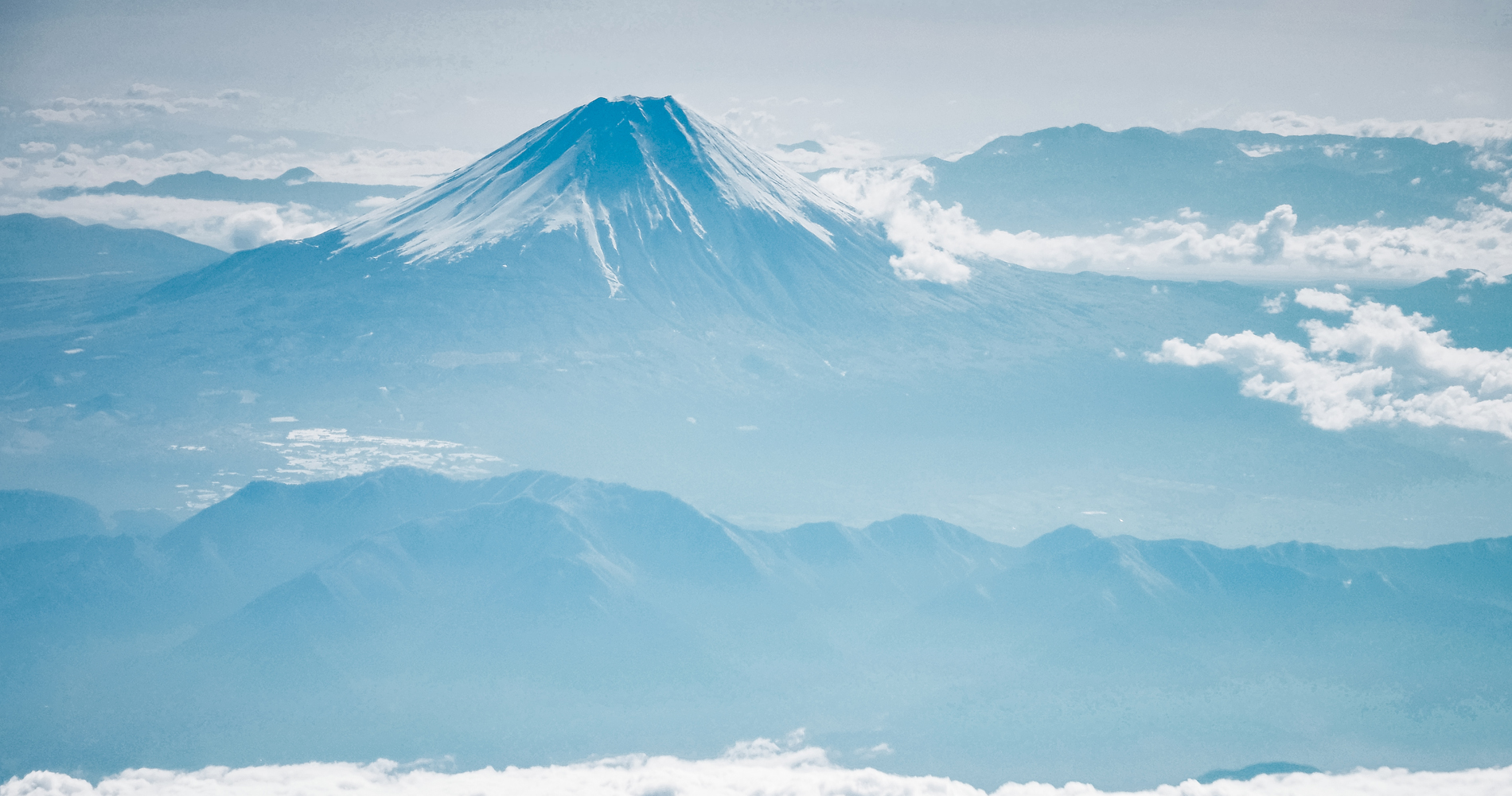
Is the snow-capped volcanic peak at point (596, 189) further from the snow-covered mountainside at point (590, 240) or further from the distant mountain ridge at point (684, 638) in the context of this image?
the distant mountain ridge at point (684, 638)

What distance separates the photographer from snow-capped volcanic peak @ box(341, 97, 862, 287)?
187m

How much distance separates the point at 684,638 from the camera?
103 m

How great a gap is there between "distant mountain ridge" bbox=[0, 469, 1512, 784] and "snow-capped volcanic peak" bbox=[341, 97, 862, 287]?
7097cm

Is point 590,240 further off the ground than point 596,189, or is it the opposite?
point 596,189

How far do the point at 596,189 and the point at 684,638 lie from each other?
99.5m

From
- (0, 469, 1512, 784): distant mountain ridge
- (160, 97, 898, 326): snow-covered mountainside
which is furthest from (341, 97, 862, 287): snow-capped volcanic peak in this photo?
(0, 469, 1512, 784): distant mountain ridge

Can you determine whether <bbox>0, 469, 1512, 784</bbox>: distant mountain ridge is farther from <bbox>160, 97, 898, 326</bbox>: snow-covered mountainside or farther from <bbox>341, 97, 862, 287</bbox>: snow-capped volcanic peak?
<bbox>341, 97, 862, 287</bbox>: snow-capped volcanic peak

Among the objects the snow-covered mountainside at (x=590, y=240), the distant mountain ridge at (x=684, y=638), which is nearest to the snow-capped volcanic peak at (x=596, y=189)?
the snow-covered mountainside at (x=590, y=240)

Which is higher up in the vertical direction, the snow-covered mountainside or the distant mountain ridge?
the snow-covered mountainside

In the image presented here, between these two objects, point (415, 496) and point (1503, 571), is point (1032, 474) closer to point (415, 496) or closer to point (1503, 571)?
point (1503, 571)

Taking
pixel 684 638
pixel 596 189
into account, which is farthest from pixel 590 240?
pixel 684 638

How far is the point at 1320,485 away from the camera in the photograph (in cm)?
18400

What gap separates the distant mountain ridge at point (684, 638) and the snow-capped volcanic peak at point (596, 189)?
7097cm

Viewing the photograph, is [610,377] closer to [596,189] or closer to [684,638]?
[596,189]
